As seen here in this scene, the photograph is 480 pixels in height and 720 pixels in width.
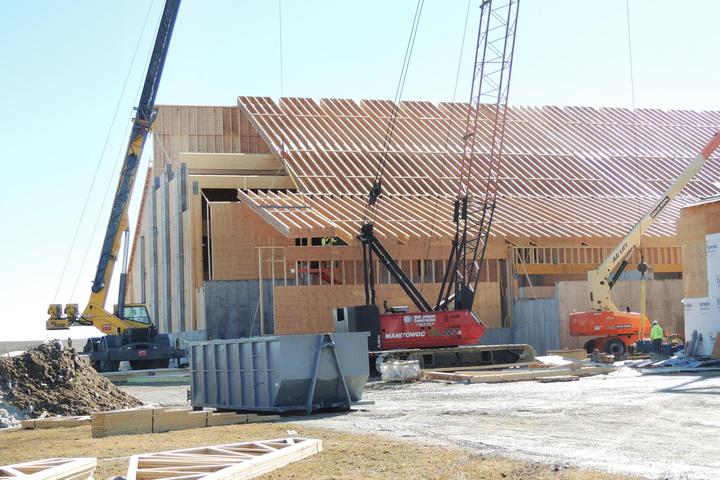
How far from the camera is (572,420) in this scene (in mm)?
16266

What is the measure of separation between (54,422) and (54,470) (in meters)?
9.13

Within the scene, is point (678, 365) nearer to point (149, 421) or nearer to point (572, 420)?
point (572, 420)

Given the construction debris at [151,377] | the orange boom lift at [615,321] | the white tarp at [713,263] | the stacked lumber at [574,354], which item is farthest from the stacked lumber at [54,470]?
the orange boom lift at [615,321]

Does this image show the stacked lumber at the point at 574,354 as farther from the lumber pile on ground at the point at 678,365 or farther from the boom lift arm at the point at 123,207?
the boom lift arm at the point at 123,207

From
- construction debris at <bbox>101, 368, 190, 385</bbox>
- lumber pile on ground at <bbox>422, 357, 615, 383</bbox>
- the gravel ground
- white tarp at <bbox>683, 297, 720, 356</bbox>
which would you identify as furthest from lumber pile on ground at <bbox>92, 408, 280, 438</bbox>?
white tarp at <bbox>683, 297, 720, 356</bbox>

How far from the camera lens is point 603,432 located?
1454cm

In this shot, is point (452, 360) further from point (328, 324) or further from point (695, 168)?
point (695, 168)

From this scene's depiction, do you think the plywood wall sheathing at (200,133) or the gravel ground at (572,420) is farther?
the plywood wall sheathing at (200,133)

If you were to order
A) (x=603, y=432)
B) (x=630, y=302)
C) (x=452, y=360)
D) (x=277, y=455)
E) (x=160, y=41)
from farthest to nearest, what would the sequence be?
(x=630, y=302) → (x=160, y=41) → (x=452, y=360) → (x=603, y=432) → (x=277, y=455)

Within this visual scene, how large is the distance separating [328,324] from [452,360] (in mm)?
7060

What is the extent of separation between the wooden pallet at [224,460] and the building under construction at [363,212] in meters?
23.6

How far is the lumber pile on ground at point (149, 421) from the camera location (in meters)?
17.1

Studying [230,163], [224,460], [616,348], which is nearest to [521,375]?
[616,348]

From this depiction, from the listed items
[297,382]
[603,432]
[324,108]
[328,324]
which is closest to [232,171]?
[324,108]
